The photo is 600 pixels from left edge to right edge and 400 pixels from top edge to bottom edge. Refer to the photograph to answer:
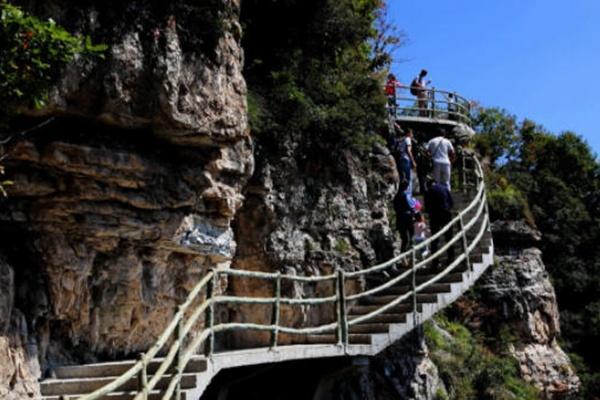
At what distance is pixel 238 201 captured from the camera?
10.9 m

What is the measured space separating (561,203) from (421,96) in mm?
10961

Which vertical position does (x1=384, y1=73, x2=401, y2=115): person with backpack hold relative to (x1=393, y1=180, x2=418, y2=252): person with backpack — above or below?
above

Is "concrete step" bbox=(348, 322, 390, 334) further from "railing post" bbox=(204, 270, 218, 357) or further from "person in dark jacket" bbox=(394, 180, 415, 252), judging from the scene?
"railing post" bbox=(204, 270, 218, 357)

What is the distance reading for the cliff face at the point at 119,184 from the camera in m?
8.41

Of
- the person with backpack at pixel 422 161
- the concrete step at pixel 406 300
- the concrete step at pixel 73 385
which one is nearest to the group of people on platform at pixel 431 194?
the concrete step at pixel 406 300

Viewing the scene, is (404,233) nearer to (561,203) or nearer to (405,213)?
(405,213)

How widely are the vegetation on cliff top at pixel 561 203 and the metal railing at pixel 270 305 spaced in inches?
425

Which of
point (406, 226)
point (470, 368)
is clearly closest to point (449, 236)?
point (406, 226)

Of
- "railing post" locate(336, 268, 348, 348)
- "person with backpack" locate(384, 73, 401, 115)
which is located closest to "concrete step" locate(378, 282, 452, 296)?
"railing post" locate(336, 268, 348, 348)

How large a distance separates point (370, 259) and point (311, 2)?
4844mm

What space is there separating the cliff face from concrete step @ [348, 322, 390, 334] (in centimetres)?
283

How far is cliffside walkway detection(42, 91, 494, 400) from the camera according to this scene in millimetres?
7848

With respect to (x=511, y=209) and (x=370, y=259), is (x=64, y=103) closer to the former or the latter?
(x=370, y=259)

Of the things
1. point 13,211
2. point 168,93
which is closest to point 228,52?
point 168,93
